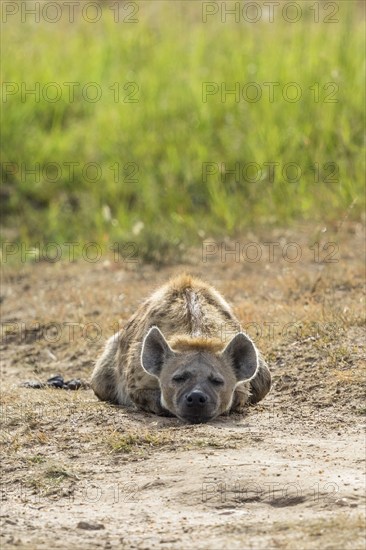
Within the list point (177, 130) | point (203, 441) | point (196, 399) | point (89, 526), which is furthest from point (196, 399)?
point (177, 130)

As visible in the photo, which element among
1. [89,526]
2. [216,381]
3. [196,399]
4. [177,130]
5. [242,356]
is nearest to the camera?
[89,526]

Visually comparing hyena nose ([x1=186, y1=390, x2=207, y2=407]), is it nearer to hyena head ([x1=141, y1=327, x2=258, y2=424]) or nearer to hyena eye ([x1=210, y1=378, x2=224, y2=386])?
hyena head ([x1=141, y1=327, x2=258, y2=424])

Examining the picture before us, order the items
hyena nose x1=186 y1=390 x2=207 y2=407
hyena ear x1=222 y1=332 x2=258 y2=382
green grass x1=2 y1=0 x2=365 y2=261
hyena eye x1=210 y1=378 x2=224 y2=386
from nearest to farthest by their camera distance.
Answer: hyena nose x1=186 y1=390 x2=207 y2=407 → hyena eye x1=210 y1=378 x2=224 y2=386 → hyena ear x1=222 y1=332 x2=258 y2=382 → green grass x1=2 y1=0 x2=365 y2=261

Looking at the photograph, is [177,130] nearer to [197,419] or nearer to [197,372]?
[197,372]

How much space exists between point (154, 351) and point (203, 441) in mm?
918

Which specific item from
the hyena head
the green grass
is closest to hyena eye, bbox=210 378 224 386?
the hyena head

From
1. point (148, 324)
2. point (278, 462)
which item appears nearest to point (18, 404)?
point (148, 324)

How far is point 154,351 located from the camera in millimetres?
7742

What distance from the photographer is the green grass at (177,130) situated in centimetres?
1317

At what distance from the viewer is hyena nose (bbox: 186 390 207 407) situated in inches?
290

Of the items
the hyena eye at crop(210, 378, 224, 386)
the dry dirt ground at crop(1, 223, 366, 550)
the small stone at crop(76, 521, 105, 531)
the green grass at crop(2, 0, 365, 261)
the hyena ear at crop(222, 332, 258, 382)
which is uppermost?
the green grass at crop(2, 0, 365, 261)

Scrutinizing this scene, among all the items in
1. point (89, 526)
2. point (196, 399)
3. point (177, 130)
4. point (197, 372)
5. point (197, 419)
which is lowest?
point (89, 526)

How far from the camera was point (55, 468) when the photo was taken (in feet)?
22.5

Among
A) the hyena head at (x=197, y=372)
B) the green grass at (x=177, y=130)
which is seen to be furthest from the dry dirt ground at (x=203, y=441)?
the green grass at (x=177, y=130)
